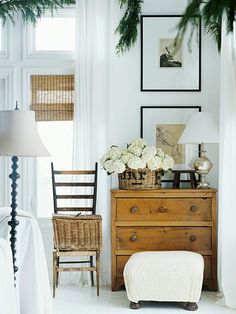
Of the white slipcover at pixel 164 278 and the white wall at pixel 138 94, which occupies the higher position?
the white wall at pixel 138 94

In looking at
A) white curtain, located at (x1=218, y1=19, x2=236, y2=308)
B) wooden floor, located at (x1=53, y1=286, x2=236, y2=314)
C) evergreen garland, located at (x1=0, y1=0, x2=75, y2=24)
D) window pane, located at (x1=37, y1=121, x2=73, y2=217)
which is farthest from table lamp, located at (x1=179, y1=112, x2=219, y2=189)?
evergreen garland, located at (x1=0, y1=0, x2=75, y2=24)

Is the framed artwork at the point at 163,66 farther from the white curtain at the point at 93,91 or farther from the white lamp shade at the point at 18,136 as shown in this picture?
the white lamp shade at the point at 18,136

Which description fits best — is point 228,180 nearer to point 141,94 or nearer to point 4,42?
point 141,94

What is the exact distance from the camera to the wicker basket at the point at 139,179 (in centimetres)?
477

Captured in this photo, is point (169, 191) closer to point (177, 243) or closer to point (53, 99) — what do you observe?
point (177, 243)

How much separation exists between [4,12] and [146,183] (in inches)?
83.9

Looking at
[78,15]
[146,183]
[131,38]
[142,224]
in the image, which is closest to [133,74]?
[131,38]

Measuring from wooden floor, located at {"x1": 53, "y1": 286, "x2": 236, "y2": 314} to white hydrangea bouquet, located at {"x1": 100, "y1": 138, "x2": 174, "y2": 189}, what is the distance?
38.1 inches

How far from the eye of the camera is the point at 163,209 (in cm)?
473

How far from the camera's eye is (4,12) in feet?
17.1

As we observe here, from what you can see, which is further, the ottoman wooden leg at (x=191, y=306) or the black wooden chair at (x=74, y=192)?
the black wooden chair at (x=74, y=192)

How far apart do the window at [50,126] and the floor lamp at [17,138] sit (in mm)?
2178

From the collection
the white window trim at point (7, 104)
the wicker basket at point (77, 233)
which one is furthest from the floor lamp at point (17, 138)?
the white window trim at point (7, 104)

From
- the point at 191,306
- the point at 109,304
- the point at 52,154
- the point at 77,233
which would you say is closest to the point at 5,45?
the point at 52,154
